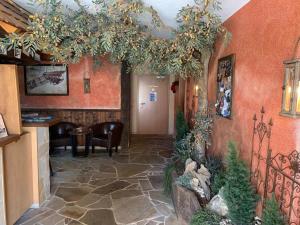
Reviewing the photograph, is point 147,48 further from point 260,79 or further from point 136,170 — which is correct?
point 136,170

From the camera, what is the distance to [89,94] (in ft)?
19.4

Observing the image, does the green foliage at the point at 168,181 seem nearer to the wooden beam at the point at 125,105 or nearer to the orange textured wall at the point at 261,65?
the orange textured wall at the point at 261,65

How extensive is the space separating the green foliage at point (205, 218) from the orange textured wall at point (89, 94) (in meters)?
4.01

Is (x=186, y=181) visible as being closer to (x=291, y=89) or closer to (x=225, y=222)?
(x=225, y=222)

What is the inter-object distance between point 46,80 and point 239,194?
5.21 meters

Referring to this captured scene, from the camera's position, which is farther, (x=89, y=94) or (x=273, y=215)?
(x=89, y=94)

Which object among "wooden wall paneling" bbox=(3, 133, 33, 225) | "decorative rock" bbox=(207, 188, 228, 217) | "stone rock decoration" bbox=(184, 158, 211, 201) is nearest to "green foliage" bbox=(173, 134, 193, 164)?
"stone rock decoration" bbox=(184, 158, 211, 201)

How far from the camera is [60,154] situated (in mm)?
5473

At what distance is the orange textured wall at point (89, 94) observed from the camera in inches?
229

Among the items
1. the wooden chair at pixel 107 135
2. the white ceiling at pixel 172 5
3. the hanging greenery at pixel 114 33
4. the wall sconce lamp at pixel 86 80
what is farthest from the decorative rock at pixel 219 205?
the wall sconce lamp at pixel 86 80

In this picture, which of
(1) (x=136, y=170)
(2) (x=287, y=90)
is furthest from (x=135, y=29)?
(1) (x=136, y=170)

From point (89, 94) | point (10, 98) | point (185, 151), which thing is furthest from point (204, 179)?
point (89, 94)

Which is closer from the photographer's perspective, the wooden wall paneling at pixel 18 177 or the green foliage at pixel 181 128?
the wooden wall paneling at pixel 18 177

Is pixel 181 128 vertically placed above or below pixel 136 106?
below
